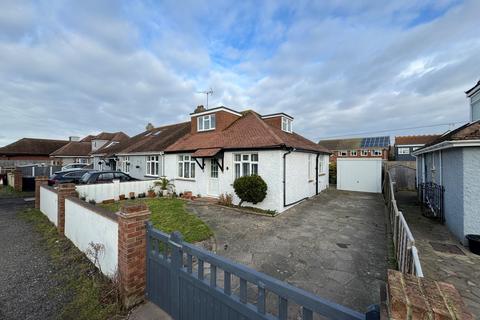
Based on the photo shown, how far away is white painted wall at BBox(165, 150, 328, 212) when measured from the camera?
9.62 m

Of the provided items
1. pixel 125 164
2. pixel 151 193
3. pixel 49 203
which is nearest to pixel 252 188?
pixel 151 193

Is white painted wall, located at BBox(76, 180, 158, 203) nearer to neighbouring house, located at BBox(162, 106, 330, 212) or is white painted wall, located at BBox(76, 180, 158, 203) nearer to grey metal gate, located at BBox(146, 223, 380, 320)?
neighbouring house, located at BBox(162, 106, 330, 212)

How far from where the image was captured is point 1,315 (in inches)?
143

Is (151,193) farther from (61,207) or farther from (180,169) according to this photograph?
(61,207)

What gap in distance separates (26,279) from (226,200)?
7.26m

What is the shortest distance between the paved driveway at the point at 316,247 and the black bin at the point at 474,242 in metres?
1.84

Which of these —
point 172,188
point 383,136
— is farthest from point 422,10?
point 383,136

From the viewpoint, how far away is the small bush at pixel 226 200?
1069cm

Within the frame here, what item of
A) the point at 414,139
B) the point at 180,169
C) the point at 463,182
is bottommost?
the point at 463,182

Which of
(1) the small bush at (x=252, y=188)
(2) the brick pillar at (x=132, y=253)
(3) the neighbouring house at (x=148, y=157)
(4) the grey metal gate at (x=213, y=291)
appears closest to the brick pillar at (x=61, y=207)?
(2) the brick pillar at (x=132, y=253)

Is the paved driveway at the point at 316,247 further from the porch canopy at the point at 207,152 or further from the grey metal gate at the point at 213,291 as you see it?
the porch canopy at the point at 207,152

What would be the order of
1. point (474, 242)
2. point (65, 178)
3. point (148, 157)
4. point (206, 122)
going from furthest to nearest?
point (148, 157), point (206, 122), point (65, 178), point (474, 242)

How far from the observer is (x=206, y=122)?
14852mm

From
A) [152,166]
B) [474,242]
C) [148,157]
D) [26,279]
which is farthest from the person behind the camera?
[148,157]
